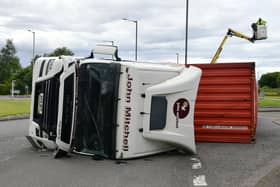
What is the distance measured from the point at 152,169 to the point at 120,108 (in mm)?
1332

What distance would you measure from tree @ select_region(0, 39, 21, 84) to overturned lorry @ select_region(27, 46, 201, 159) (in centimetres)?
8975

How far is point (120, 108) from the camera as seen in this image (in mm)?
7477

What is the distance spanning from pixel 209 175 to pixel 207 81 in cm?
481

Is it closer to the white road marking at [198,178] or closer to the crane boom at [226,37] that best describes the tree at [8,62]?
the crane boom at [226,37]

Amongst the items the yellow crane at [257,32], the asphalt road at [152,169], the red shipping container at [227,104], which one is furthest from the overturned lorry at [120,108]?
the yellow crane at [257,32]

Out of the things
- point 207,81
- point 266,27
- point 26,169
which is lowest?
point 26,169

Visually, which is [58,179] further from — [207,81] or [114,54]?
[207,81]

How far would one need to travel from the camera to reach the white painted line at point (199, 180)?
5.65 m

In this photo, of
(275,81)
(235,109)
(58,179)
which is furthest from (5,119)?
(275,81)

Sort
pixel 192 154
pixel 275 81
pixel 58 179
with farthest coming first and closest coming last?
pixel 275 81
pixel 192 154
pixel 58 179

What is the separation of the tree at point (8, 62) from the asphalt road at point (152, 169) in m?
89.8

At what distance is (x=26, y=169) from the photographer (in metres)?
6.82

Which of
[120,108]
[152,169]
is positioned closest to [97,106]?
[120,108]

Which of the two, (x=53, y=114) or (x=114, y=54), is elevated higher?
(x=114, y=54)
